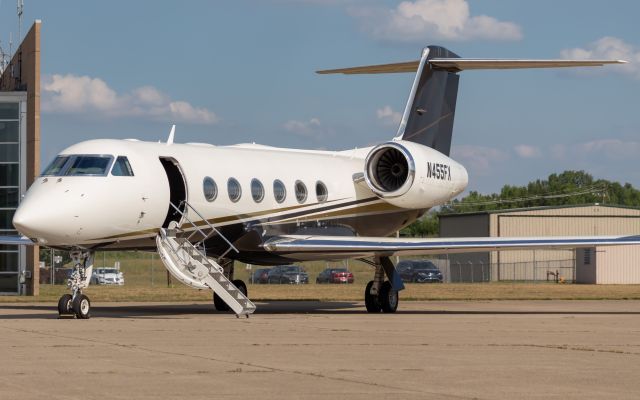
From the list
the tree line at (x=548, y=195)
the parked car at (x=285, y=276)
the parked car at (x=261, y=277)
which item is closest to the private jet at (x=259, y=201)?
the parked car at (x=285, y=276)

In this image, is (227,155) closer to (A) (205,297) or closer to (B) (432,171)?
(B) (432,171)

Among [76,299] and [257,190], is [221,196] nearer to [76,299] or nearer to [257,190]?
[257,190]

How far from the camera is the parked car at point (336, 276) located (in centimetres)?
6231

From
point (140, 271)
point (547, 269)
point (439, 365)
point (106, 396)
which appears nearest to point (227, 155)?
point (439, 365)

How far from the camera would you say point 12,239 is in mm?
26656

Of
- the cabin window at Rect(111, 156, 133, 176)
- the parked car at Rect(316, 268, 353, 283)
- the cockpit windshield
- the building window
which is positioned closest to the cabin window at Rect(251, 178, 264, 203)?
the cabin window at Rect(111, 156, 133, 176)

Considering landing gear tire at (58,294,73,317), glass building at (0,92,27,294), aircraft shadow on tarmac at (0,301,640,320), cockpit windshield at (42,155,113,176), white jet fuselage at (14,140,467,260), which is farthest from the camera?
glass building at (0,92,27,294)

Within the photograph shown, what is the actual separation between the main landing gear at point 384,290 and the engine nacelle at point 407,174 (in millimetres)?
1700

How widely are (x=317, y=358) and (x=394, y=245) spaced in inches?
457

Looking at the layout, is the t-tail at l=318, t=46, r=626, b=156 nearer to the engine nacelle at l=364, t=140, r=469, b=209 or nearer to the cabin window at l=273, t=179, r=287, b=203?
the engine nacelle at l=364, t=140, r=469, b=209

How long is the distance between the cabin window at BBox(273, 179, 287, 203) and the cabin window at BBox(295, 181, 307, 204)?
510 mm

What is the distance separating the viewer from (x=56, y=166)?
2194 centimetres

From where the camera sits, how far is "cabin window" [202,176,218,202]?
2388 cm

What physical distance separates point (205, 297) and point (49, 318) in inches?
593
